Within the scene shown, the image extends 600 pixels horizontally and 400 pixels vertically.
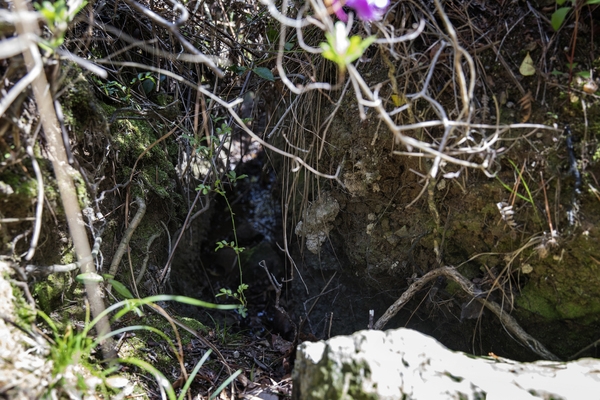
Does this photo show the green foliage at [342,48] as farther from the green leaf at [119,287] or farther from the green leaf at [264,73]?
the green leaf at [119,287]

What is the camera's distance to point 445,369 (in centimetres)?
137

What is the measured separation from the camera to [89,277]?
163 centimetres

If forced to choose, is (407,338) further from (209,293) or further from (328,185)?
(209,293)

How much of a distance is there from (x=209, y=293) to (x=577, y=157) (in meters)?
2.04

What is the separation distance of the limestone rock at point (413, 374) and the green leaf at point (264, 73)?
1.30m

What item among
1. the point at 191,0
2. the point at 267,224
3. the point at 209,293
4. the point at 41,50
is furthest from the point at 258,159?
the point at 41,50

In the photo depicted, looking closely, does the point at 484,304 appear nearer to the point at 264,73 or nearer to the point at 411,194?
the point at 411,194

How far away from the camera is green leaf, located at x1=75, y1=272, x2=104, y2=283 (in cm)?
162

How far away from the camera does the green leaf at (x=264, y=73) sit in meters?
2.17

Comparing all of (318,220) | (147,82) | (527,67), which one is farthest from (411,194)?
(147,82)

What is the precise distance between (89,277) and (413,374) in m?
1.16

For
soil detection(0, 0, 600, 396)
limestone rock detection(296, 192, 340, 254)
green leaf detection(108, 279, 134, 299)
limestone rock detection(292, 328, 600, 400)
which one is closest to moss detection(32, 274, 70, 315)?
soil detection(0, 0, 600, 396)

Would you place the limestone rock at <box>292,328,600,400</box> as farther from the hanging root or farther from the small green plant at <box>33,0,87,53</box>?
the small green plant at <box>33,0,87,53</box>

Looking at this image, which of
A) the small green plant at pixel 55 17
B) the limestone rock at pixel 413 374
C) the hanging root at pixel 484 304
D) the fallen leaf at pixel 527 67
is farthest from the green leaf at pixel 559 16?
the small green plant at pixel 55 17
